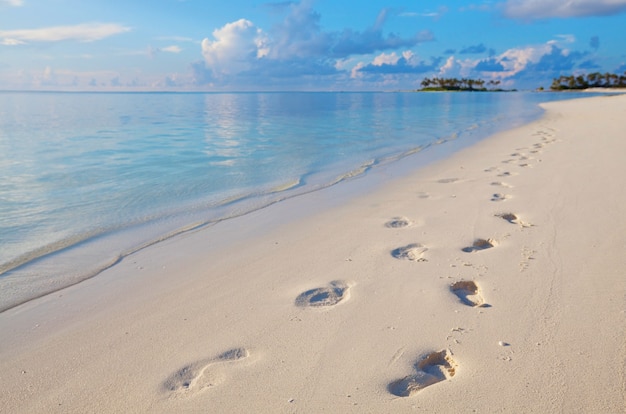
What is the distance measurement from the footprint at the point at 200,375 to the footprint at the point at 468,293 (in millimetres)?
1831

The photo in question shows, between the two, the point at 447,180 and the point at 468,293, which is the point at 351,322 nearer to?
the point at 468,293

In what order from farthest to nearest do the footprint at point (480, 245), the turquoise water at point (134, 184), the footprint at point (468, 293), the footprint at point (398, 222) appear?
the footprint at point (398, 222)
the turquoise water at point (134, 184)
the footprint at point (480, 245)
the footprint at point (468, 293)

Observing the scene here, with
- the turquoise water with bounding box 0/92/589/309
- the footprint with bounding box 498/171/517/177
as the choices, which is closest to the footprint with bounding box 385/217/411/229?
the turquoise water with bounding box 0/92/589/309

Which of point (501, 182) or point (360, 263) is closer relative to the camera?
point (360, 263)

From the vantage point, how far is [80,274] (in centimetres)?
482

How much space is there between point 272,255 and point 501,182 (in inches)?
196

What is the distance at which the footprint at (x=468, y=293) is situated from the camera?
3490 mm

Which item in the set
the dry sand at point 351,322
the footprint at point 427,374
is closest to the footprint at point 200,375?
the dry sand at point 351,322

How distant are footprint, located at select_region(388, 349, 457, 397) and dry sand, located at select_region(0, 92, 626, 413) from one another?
11 mm

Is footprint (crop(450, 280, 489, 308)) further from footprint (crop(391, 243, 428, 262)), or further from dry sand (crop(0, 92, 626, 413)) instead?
footprint (crop(391, 243, 428, 262))

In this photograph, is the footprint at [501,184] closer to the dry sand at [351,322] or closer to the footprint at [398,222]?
the dry sand at [351,322]

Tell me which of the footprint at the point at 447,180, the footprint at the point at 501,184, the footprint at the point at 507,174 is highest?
the footprint at the point at 507,174

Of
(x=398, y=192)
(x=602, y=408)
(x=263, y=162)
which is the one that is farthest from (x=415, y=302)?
(x=263, y=162)

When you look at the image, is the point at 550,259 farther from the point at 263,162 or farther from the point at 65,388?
the point at 263,162
